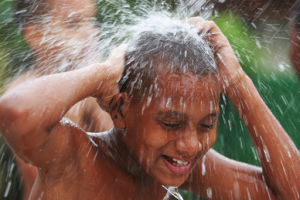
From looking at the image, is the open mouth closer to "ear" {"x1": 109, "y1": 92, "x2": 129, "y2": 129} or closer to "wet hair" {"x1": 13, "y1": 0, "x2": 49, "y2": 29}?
"ear" {"x1": 109, "y1": 92, "x2": 129, "y2": 129}

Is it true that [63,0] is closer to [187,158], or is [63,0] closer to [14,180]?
[14,180]

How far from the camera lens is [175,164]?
182 cm

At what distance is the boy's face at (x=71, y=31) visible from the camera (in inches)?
130

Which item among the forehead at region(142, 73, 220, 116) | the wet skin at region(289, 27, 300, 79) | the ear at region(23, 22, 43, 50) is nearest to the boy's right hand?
the forehead at region(142, 73, 220, 116)

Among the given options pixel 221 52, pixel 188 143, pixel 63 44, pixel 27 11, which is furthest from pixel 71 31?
pixel 188 143

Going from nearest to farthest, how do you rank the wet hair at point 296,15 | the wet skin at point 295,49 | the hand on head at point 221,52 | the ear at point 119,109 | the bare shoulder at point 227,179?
the ear at point 119,109
the hand on head at point 221,52
the bare shoulder at point 227,179
the wet skin at point 295,49
the wet hair at point 296,15

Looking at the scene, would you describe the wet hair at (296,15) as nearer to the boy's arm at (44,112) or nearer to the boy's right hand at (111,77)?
the boy's right hand at (111,77)

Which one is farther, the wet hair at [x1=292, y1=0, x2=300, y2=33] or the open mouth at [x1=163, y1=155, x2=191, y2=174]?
the wet hair at [x1=292, y1=0, x2=300, y2=33]

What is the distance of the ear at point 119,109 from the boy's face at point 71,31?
1370 millimetres

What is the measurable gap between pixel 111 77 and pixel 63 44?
1.88m

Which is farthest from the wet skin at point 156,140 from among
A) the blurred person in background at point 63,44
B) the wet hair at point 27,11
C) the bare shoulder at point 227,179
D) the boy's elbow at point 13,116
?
the wet hair at point 27,11

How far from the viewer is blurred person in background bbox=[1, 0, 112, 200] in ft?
10.6

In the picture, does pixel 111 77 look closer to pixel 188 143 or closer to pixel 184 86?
pixel 184 86

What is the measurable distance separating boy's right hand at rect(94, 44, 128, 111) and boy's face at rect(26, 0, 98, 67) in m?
1.35
